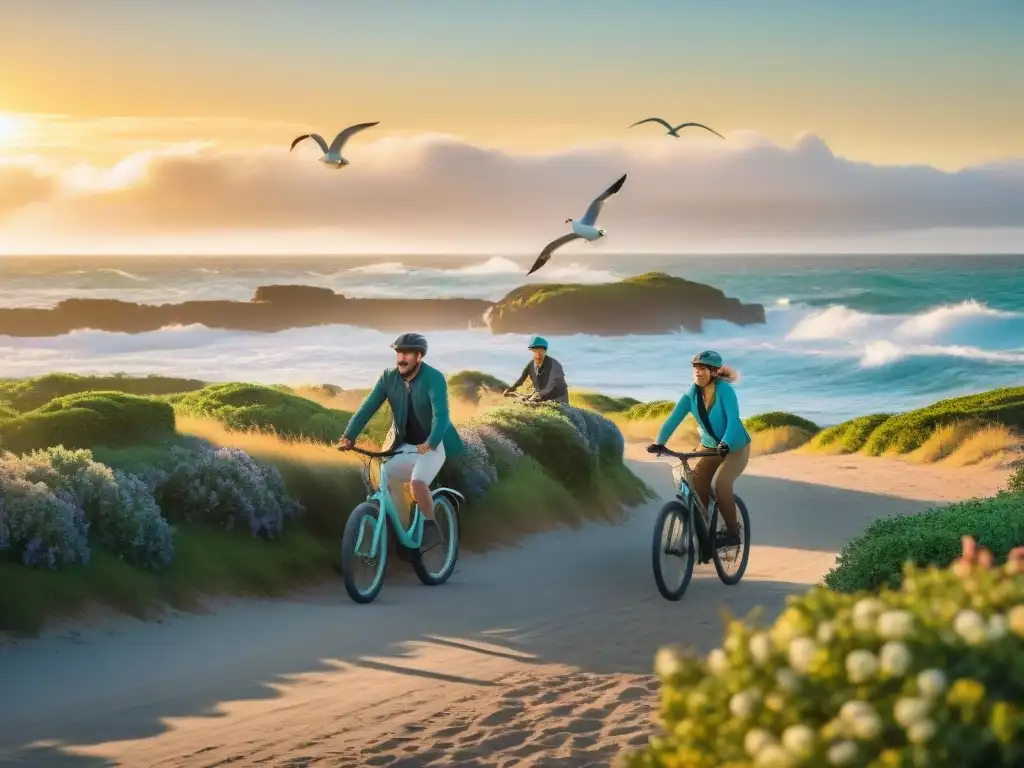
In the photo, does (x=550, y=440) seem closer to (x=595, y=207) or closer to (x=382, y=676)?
(x=595, y=207)

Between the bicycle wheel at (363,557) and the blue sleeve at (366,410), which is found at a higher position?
the blue sleeve at (366,410)

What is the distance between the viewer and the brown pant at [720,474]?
1251 centimetres

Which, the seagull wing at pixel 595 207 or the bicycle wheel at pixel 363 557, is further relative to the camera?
the seagull wing at pixel 595 207

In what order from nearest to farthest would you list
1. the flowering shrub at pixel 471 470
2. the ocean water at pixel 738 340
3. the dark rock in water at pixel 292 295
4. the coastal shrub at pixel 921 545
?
the coastal shrub at pixel 921 545, the flowering shrub at pixel 471 470, the ocean water at pixel 738 340, the dark rock in water at pixel 292 295

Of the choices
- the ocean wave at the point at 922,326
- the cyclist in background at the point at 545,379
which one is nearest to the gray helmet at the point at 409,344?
the cyclist in background at the point at 545,379

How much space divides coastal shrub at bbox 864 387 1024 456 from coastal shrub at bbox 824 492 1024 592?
22286 mm

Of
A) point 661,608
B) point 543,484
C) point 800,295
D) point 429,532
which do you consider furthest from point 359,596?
point 800,295

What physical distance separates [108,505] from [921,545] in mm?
7090

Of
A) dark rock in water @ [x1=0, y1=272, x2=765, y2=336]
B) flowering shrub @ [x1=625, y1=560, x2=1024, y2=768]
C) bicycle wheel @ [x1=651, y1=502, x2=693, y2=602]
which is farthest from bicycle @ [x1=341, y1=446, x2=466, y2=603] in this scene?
dark rock in water @ [x1=0, y1=272, x2=765, y2=336]

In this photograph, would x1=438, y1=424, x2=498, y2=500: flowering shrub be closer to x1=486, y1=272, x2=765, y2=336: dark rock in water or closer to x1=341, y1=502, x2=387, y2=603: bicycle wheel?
x1=341, y1=502, x2=387, y2=603: bicycle wheel

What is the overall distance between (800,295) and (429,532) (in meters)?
87.8

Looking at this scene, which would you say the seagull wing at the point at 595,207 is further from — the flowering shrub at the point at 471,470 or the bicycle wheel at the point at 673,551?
the bicycle wheel at the point at 673,551

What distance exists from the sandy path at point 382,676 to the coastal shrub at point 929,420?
58.4ft

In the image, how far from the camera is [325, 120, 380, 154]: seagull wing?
18094 mm
